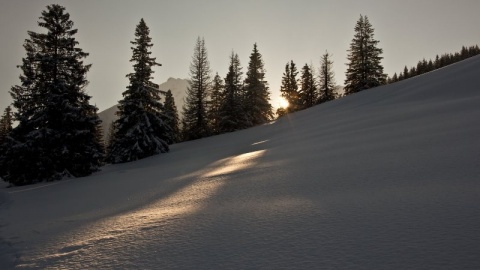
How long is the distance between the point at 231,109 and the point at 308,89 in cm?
1793

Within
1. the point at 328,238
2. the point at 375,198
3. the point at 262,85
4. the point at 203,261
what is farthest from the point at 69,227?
the point at 262,85

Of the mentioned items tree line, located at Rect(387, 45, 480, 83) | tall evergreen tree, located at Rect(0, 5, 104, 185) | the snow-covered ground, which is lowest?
the snow-covered ground

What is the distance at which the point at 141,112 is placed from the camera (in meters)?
22.1

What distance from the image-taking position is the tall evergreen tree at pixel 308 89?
46.2 m

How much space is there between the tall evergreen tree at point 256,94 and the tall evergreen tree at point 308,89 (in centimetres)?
907

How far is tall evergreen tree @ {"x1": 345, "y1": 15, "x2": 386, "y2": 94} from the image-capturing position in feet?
119

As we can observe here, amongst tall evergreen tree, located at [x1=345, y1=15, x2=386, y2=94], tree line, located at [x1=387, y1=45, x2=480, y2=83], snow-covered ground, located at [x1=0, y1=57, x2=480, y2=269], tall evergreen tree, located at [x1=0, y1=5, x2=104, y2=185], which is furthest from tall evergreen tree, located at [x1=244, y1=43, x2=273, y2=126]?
tree line, located at [x1=387, y1=45, x2=480, y2=83]

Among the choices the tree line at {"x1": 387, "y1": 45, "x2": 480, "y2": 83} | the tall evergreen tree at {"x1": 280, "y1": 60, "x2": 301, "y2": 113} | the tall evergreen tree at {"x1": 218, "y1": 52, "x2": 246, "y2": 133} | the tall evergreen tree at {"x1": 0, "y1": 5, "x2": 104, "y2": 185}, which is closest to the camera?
the tall evergreen tree at {"x1": 0, "y1": 5, "x2": 104, "y2": 185}

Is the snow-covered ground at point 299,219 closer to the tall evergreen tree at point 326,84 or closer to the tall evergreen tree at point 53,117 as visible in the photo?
the tall evergreen tree at point 53,117

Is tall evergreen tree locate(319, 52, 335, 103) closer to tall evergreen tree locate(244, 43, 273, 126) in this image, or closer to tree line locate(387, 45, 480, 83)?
tall evergreen tree locate(244, 43, 273, 126)

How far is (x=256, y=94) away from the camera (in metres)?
37.8

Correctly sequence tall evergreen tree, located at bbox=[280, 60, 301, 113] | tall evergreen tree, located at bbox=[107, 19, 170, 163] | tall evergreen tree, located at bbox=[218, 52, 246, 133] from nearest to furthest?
tall evergreen tree, located at bbox=[107, 19, 170, 163] < tall evergreen tree, located at bbox=[218, 52, 246, 133] < tall evergreen tree, located at bbox=[280, 60, 301, 113]

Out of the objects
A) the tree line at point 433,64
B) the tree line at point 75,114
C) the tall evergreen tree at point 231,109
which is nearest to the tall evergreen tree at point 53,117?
the tree line at point 75,114

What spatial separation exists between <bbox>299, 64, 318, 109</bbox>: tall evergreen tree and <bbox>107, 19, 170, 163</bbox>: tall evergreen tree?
2862cm
